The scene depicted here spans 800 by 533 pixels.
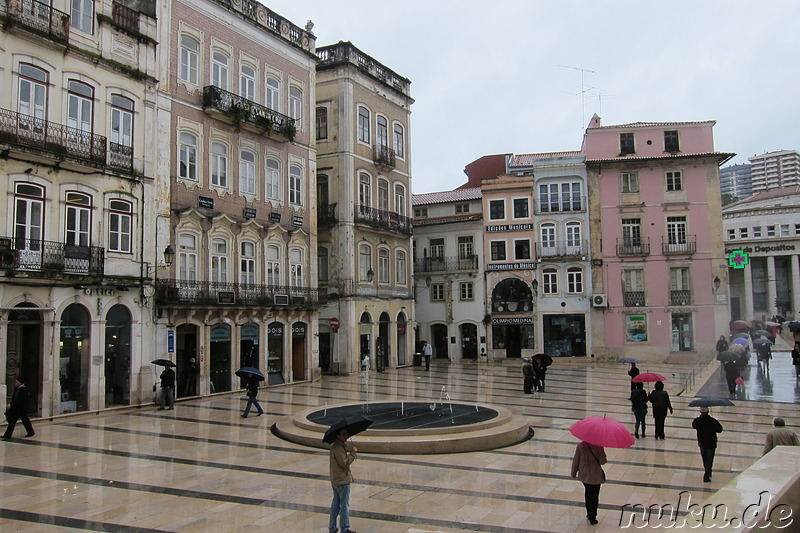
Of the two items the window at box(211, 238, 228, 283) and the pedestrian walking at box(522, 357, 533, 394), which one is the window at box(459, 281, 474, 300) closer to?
the pedestrian walking at box(522, 357, 533, 394)

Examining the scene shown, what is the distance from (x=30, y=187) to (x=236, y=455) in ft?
37.1

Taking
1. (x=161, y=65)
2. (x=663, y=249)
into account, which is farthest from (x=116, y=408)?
(x=663, y=249)

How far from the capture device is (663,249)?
143 feet

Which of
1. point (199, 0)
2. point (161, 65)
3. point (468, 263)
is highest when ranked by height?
point (199, 0)

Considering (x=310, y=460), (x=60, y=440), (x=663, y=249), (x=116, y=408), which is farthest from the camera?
(x=663, y=249)

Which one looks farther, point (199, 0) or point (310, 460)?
point (199, 0)

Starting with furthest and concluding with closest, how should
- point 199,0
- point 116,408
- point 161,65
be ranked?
point 199,0, point 161,65, point 116,408

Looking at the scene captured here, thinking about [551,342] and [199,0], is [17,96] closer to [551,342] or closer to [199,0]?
[199,0]

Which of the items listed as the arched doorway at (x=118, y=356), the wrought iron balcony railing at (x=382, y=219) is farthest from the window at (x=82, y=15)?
the wrought iron balcony railing at (x=382, y=219)

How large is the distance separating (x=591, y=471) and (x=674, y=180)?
38513 mm

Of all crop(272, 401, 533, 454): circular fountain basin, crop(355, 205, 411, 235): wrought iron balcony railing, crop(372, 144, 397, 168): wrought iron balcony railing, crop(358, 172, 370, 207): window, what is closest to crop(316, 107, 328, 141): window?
crop(358, 172, 370, 207): window

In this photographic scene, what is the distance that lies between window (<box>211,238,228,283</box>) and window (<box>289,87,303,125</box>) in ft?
26.2

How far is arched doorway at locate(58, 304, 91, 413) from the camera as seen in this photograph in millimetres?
20688

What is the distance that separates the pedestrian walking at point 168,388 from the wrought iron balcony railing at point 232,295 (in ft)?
10.1
